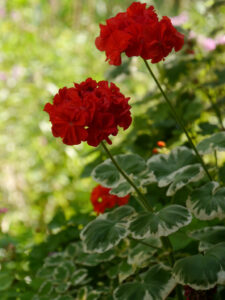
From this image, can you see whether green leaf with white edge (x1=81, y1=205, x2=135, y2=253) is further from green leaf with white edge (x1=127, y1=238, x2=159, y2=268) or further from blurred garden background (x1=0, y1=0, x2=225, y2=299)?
blurred garden background (x1=0, y1=0, x2=225, y2=299)

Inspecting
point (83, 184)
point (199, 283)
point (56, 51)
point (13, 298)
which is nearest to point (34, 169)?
point (83, 184)

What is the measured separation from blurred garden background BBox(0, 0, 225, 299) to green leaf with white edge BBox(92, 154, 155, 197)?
0.50 m

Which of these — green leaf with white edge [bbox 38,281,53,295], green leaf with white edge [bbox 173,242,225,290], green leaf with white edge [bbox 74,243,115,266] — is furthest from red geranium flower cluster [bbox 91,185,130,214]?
green leaf with white edge [bbox 173,242,225,290]

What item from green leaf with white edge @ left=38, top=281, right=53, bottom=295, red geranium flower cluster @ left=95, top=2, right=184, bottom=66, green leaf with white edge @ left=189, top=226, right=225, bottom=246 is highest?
red geranium flower cluster @ left=95, top=2, right=184, bottom=66

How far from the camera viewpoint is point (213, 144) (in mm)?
1040

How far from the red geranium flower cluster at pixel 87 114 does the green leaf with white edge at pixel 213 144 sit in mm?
296

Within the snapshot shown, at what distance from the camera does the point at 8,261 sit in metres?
1.38

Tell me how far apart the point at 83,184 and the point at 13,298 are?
1146 millimetres

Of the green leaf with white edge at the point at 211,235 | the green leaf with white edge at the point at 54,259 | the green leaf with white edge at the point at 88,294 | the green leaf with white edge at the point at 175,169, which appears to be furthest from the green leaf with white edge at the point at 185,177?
the green leaf with white edge at the point at 54,259

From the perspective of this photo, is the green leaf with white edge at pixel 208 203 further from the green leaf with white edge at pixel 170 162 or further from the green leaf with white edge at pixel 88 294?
the green leaf with white edge at pixel 88 294

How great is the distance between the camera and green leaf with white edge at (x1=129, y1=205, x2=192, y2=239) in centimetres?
84

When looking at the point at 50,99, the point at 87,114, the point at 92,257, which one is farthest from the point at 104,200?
the point at 50,99

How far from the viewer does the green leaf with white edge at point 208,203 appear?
88cm

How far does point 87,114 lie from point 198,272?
1.23ft
